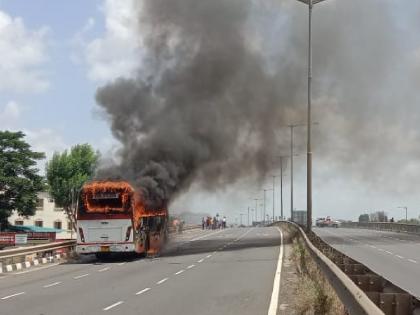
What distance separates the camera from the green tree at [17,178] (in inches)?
2194

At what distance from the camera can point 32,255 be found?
25750mm

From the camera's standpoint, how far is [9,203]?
5603cm

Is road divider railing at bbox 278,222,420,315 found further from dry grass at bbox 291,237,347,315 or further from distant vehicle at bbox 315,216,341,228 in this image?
distant vehicle at bbox 315,216,341,228

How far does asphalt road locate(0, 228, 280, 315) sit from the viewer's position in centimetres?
1197

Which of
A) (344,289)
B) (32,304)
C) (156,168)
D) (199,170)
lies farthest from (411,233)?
(344,289)

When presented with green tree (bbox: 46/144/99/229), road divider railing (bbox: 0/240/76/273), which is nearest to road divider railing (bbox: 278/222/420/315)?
road divider railing (bbox: 0/240/76/273)

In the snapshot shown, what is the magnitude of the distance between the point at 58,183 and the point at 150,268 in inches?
1870

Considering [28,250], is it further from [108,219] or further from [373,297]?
[373,297]

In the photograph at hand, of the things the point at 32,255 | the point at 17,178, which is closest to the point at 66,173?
the point at 17,178

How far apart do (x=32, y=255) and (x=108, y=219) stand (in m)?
3.86

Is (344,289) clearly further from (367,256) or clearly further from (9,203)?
(9,203)

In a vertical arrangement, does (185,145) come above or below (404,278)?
above

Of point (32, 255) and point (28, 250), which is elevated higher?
point (28, 250)

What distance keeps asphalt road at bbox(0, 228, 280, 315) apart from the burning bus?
29.6 inches
